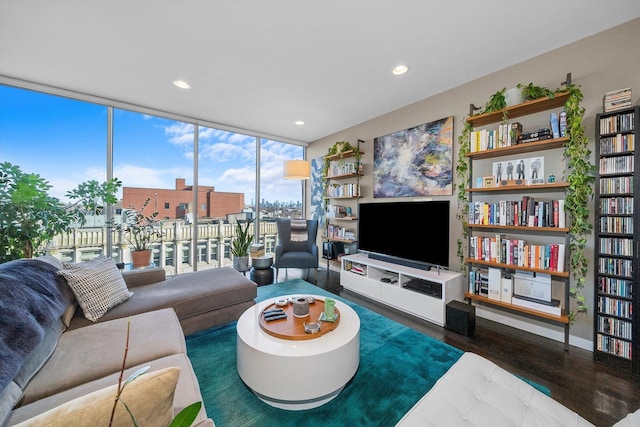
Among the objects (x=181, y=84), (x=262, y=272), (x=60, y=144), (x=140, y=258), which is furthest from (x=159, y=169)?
(x=262, y=272)

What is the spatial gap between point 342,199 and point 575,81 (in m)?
3.11

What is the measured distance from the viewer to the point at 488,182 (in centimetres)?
251

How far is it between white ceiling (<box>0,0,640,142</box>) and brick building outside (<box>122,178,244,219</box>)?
1342mm

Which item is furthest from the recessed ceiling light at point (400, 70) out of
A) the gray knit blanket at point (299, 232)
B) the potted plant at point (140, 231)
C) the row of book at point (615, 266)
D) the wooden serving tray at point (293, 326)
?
the potted plant at point (140, 231)

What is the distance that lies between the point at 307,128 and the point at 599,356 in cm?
442

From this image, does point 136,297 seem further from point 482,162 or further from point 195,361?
point 482,162

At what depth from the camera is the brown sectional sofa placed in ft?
3.31

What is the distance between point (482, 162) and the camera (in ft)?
8.87

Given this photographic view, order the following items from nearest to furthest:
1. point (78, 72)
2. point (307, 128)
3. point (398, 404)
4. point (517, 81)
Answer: point (398, 404) → point (517, 81) → point (78, 72) → point (307, 128)

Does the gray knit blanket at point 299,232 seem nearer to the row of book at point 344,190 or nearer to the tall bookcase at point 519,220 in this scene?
the row of book at point 344,190

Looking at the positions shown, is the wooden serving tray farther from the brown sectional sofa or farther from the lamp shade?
the lamp shade

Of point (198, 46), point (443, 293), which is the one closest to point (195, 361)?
point (443, 293)

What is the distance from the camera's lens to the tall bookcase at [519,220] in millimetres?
2115

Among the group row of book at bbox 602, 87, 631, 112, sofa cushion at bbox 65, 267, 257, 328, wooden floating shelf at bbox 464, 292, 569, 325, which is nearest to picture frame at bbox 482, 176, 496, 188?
row of book at bbox 602, 87, 631, 112
